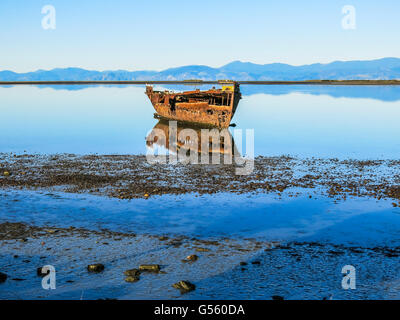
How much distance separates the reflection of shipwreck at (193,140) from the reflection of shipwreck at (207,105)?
1317mm

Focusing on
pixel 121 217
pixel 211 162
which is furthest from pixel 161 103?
pixel 121 217

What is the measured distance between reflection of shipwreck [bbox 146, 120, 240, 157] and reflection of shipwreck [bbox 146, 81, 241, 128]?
4.32 ft

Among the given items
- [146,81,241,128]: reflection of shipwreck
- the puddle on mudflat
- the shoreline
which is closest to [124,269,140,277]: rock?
the puddle on mudflat

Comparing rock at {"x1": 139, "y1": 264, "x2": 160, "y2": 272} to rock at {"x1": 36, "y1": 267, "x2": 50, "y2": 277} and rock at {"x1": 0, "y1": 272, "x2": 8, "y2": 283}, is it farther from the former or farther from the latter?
rock at {"x1": 0, "y1": 272, "x2": 8, "y2": 283}

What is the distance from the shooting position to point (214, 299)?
11828 mm

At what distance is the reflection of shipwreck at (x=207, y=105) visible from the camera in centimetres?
5222

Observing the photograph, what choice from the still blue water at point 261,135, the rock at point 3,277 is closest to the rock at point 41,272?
the rock at point 3,277

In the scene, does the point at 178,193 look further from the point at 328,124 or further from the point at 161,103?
the point at 328,124

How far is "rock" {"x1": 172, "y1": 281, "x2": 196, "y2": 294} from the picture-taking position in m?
12.2

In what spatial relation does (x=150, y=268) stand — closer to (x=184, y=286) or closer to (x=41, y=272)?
(x=184, y=286)

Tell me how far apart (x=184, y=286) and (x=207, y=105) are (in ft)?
140

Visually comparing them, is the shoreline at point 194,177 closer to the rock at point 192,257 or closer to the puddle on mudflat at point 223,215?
the puddle on mudflat at point 223,215

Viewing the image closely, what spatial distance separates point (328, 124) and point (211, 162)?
39317mm

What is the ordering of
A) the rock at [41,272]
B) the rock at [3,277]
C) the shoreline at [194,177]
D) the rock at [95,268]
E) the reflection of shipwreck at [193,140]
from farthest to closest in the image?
the reflection of shipwreck at [193,140], the shoreline at [194,177], the rock at [95,268], the rock at [41,272], the rock at [3,277]
